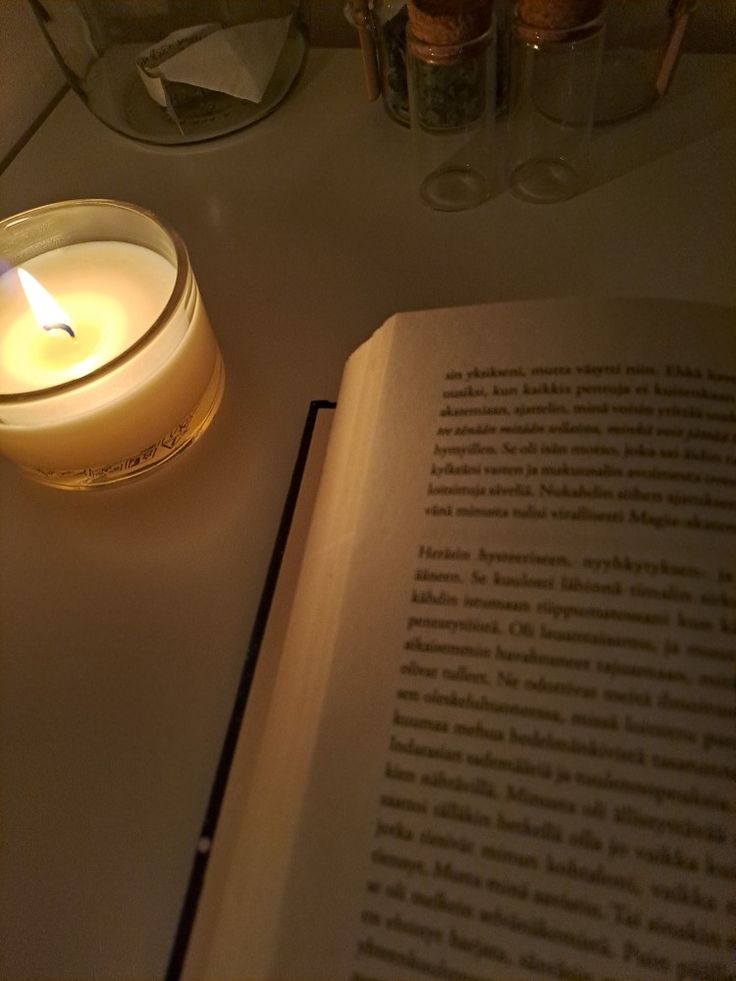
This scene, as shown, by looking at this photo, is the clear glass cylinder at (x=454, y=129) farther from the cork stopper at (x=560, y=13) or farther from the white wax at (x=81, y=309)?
the white wax at (x=81, y=309)

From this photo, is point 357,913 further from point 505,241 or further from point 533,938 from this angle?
point 505,241

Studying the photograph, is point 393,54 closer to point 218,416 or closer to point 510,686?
point 218,416

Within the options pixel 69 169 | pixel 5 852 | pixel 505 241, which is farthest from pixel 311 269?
pixel 5 852

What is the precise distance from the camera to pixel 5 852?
0.30 meters

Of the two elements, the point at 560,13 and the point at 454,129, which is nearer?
the point at 560,13

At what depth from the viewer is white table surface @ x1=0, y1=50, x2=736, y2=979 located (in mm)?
297

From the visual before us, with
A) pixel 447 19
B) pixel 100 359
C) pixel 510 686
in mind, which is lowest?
pixel 510 686

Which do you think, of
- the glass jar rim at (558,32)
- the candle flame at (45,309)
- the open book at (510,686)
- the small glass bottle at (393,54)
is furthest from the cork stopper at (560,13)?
the candle flame at (45,309)

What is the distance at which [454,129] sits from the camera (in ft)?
1.74

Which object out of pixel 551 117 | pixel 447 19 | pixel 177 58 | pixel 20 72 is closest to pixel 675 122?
pixel 551 117

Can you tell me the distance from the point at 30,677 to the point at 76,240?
0.25 m

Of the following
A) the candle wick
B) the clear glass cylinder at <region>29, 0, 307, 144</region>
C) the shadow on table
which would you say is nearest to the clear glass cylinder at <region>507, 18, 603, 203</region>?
the shadow on table

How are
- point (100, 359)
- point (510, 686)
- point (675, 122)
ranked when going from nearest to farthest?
point (510, 686), point (100, 359), point (675, 122)

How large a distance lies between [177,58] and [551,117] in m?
0.28
